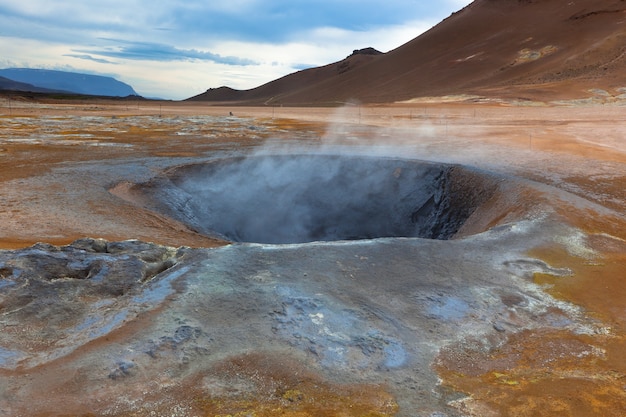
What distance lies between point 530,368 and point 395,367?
0.84 m

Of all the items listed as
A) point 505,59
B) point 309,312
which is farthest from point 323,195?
point 505,59

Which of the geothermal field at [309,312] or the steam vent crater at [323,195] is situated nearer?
the geothermal field at [309,312]

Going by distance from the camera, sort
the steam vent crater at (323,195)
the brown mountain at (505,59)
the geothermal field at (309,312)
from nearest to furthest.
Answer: the geothermal field at (309,312)
the steam vent crater at (323,195)
the brown mountain at (505,59)

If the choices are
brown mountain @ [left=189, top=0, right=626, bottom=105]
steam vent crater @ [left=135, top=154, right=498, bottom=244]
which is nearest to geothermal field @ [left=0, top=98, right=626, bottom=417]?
steam vent crater @ [left=135, top=154, right=498, bottom=244]

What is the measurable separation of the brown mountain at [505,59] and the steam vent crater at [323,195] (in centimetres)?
2565

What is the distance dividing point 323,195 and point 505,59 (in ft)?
140

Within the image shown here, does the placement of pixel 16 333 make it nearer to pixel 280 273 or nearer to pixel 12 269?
pixel 12 269

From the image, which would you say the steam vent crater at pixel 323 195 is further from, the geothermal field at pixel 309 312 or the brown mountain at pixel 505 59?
the brown mountain at pixel 505 59

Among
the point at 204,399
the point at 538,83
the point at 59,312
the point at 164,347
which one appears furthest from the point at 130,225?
the point at 538,83

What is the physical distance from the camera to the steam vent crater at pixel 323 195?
928cm

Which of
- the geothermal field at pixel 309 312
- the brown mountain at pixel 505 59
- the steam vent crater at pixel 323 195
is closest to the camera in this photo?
the geothermal field at pixel 309 312

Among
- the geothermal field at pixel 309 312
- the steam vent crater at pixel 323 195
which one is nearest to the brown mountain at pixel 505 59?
the steam vent crater at pixel 323 195

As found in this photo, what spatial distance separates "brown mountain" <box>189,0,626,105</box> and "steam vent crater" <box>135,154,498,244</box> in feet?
84.1

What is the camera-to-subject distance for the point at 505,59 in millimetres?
47375
